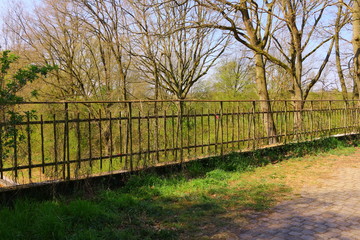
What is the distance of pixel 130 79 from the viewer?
56.1 feet

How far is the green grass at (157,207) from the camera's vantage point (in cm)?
385

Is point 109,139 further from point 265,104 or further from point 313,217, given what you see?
point 265,104

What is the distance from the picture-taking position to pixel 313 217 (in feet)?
15.0

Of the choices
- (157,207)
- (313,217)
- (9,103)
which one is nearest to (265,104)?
(313,217)

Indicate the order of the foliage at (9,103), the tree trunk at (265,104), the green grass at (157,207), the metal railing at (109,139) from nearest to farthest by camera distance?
the green grass at (157,207)
the foliage at (9,103)
the metal railing at (109,139)
the tree trunk at (265,104)

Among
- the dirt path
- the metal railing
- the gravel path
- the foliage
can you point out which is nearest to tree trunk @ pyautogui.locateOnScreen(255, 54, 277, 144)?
the metal railing

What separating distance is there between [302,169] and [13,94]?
7.54 metres

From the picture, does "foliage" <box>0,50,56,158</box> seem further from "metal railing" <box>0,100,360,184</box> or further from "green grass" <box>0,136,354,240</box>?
"green grass" <box>0,136,354,240</box>

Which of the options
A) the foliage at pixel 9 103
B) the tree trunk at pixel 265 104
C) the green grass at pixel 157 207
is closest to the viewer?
the green grass at pixel 157 207

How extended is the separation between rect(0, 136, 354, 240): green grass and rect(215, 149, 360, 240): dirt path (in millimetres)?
366

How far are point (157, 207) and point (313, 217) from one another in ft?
8.35

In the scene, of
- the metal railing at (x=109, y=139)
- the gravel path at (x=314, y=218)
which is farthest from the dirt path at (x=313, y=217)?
the metal railing at (x=109, y=139)

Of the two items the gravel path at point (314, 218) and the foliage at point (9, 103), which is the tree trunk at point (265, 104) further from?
the foliage at point (9, 103)

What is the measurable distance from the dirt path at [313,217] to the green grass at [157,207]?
0.37m
